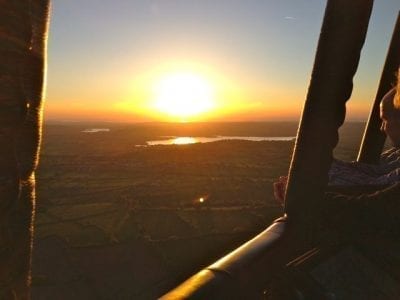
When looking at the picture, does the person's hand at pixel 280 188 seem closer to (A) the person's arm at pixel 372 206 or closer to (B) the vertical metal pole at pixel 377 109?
(A) the person's arm at pixel 372 206

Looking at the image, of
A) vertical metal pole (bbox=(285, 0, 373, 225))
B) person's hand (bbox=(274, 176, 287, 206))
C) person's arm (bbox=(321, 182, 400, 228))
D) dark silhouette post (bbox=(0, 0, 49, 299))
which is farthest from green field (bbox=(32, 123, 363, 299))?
dark silhouette post (bbox=(0, 0, 49, 299))

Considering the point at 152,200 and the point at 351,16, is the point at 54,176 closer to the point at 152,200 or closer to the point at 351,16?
the point at 152,200

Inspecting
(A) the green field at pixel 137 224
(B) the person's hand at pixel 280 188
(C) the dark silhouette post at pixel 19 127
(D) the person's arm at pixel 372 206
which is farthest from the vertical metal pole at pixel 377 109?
(A) the green field at pixel 137 224

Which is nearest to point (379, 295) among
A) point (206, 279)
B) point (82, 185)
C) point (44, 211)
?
point (206, 279)

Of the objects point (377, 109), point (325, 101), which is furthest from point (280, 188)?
point (377, 109)

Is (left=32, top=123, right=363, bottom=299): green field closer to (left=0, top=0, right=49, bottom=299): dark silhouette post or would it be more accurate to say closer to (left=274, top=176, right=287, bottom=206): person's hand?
(left=274, top=176, right=287, bottom=206): person's hand
